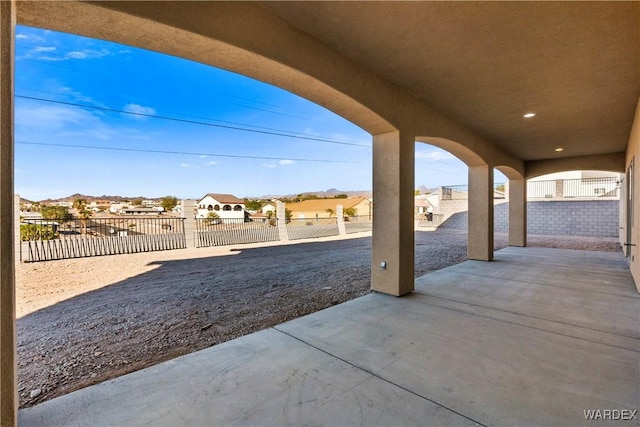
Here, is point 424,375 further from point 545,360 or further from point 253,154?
point 253,154

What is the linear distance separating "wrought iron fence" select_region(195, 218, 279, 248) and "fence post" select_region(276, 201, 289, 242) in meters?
0.18

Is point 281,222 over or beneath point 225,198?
beneath

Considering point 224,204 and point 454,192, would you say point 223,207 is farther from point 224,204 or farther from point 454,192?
point 454,192

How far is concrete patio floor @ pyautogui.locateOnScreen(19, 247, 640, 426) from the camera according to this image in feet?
5.53

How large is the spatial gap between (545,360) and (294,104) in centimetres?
1953

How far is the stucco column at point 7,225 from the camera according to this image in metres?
1.37

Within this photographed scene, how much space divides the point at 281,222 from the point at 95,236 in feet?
21.4

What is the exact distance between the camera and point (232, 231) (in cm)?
1136

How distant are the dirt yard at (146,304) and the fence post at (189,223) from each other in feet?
7.36

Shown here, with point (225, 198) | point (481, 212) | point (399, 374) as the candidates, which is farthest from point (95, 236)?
point (225, 198)

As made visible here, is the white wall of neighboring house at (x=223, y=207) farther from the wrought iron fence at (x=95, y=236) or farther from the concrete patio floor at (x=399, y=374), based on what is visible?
the concrete patio floor at (x=399, y=374)

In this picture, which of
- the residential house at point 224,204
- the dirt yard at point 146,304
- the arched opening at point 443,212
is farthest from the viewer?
the residential house at point 224,204

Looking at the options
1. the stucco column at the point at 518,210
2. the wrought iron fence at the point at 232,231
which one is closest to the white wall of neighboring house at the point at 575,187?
the stucco column at the point at 518,210

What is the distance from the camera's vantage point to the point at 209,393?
1879mm
